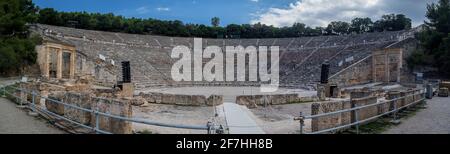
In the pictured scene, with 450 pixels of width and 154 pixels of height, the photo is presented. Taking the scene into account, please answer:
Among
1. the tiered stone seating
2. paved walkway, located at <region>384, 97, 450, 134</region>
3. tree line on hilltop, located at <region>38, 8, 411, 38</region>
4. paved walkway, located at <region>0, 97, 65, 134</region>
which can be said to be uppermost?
tree line on hilltop, located at <region>38, 8, 411, 38</region>

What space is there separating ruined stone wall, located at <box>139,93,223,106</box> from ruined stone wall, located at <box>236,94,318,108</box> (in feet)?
4.52

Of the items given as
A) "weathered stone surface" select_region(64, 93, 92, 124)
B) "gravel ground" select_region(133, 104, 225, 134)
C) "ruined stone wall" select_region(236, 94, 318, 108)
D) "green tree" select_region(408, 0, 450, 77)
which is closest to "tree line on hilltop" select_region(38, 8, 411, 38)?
"green tree" select_region(408, 0, 450, 77)

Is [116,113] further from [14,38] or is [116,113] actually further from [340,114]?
[14,38]

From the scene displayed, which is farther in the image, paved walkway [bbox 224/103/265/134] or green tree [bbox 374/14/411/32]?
green tree [bbox 374/14/411/32]

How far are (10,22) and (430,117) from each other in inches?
1206

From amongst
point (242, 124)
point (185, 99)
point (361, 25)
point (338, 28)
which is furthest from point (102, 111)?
point (338, 28)

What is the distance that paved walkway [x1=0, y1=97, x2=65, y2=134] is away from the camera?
29.5ft

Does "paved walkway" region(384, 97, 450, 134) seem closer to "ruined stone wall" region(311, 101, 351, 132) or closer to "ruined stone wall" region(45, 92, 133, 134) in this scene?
"ruined stone wall" region(311, 101, 351, 132)

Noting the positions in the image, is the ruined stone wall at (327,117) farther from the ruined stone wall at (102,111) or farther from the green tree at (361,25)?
the green tree at (361,25)

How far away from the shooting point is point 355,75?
1556 inches

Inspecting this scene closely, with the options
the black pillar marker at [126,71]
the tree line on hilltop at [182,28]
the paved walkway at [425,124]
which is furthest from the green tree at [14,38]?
the paved walkway at [425,124]

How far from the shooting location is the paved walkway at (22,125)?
8977 millimetres

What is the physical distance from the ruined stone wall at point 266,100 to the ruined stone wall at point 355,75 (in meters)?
16.5
